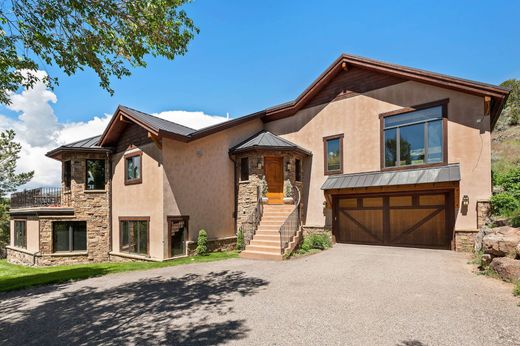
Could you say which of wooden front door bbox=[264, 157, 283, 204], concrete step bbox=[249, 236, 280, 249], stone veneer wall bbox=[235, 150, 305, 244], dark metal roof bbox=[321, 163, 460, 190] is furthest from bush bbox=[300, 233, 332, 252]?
stone veneer wall bbox=[235, 150, 305, 244]

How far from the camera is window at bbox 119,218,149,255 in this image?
1372 cm

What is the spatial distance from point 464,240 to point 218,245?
1070 cm

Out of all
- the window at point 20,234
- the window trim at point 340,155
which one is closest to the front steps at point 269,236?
the window trim at point 340,155

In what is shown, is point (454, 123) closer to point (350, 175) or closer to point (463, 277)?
point (350, 175)

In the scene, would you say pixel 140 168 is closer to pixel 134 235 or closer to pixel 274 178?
pixel 134 235

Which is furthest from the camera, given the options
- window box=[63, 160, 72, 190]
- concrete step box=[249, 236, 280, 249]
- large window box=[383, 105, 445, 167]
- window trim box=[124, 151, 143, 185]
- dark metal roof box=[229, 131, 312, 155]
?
window box=[63, 160, 72, 190]

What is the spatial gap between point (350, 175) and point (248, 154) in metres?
5.26

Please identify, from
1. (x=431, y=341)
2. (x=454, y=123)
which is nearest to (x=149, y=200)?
(x=431, y=341)

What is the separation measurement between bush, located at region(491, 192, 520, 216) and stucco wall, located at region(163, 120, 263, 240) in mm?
11213

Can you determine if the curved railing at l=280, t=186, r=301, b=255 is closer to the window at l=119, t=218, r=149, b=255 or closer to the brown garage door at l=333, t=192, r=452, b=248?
the brown garage door at l=333, t=192, r=452, b=248

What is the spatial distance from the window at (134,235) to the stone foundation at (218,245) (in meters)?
2.17

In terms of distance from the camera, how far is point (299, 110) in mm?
16391

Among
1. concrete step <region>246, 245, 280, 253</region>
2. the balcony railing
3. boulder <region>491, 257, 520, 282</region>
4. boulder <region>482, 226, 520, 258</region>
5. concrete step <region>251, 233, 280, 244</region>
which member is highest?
the balcony railing

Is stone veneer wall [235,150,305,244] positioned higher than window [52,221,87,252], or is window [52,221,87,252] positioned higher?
stone veneer wall [235,150,305,244]
